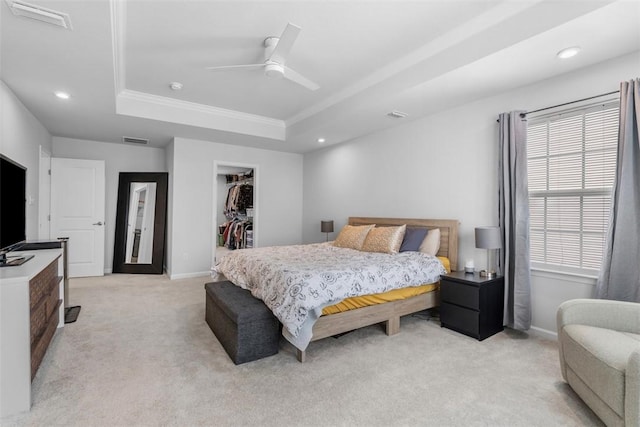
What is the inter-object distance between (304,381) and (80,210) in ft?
17.4

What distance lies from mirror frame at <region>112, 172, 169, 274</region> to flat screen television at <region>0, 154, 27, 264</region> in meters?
2.87

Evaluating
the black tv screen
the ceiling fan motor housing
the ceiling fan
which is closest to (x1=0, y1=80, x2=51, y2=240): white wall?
the black tv screen

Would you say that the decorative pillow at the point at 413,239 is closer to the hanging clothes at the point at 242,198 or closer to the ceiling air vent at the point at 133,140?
the ceiling air vent at the point at 133,140

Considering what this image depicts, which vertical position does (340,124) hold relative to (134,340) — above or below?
above

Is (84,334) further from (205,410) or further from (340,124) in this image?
(340,124)

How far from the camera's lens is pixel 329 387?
7.01 ft

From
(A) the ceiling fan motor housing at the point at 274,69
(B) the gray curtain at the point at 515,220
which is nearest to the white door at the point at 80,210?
(A) the ceiling fan motor housing at the point at 274,69

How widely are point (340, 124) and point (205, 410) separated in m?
3.67

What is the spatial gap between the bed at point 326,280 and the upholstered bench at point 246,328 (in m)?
0.11

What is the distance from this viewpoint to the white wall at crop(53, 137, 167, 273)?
18.1ft

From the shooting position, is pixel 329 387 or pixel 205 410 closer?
pixel 205 410

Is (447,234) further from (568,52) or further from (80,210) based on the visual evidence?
(80,210)

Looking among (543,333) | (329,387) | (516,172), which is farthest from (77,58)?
(543,333)

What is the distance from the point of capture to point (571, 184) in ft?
9.62
